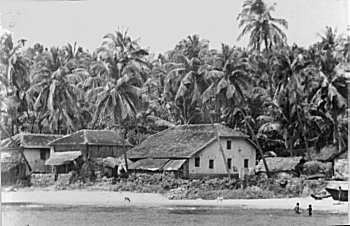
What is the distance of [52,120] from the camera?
3.59 meters

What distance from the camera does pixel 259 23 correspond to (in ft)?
11.3

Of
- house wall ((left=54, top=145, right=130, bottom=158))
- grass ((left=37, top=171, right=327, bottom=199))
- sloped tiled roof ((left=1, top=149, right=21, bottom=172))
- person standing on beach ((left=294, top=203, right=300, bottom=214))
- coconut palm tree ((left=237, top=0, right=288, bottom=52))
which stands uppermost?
coconut palm tree ((left=237, top=0, right=288, bottom=52))

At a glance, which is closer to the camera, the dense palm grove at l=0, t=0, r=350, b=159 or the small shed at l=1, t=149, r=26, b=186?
the dense palm grove at l=0, t=0, r=350, b=159

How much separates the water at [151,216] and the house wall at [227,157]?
0.19 metres

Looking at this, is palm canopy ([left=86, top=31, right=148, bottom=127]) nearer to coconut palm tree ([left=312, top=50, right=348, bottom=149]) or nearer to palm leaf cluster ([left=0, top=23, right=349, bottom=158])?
palm leaf cluster ([left=0, top=23, right=349, bottom=158])

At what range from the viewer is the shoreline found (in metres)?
3.49

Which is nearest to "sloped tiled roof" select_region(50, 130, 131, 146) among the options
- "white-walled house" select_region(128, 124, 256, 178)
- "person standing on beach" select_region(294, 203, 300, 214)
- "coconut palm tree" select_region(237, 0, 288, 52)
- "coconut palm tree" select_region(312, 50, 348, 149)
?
"white-walled house" select_region(128, 124, 256, 178)

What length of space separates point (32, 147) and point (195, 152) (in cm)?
87

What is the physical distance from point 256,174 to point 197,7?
0.92 meters

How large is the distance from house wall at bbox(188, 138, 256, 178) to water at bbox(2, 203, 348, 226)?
0.62 feet

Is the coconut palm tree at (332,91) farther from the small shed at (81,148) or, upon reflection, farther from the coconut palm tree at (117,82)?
the small shed at (81,148)

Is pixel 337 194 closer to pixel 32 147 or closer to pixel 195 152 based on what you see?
pixel 195 152

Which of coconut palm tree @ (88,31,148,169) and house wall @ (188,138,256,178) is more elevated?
coconut palm tree @ (88,31,148,169)

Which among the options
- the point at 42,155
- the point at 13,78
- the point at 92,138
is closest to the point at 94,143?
the point at 92,138
